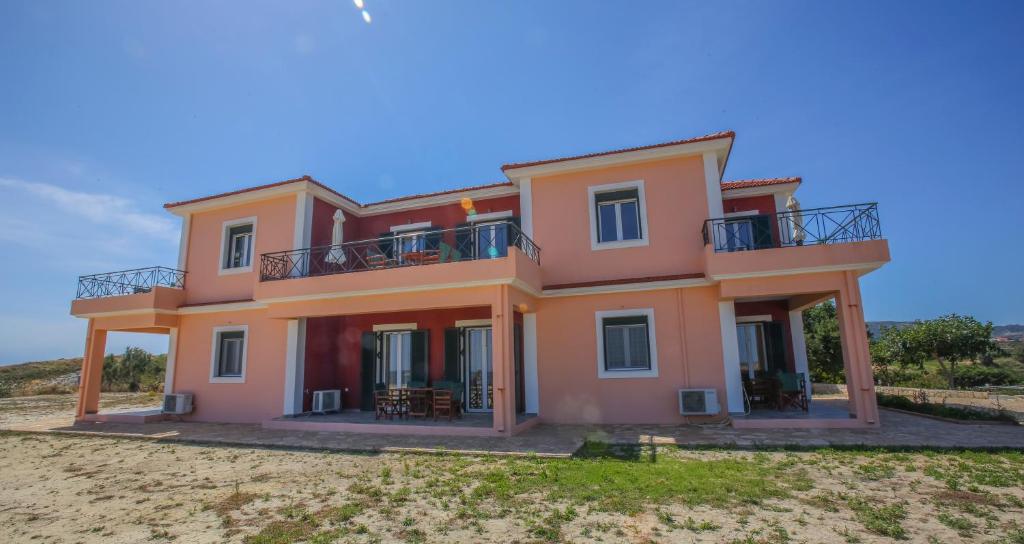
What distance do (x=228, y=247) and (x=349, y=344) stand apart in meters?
4.61

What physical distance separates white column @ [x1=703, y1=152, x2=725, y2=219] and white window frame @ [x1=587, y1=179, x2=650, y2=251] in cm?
139

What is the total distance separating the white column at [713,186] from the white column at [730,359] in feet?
6.56

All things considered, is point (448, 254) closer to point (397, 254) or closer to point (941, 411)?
point (397, 254)

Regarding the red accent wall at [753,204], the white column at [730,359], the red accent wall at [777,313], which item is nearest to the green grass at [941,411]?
the red accent wall at [777,313]

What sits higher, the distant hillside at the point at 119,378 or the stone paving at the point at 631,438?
the distant hillside at the point at 119,378

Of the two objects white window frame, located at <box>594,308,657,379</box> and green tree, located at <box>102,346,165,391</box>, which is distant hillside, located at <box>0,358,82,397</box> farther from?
white window frame, located at <box>594,308,657,379</box>

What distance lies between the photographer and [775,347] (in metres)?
11.8

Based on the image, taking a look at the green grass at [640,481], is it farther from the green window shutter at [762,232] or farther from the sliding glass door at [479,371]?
the green window shutter at [762,232]

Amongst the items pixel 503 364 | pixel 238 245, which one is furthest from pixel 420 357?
pixel 238 245

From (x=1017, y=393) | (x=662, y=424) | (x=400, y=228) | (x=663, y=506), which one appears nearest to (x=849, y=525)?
(x=663, y=506)

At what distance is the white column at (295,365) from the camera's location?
12078 mm

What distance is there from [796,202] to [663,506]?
789 cm

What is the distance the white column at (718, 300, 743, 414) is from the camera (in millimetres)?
9891

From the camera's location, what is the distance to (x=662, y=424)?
10.2 m
